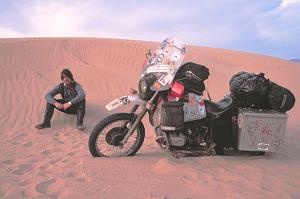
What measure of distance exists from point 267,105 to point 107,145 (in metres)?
2.32

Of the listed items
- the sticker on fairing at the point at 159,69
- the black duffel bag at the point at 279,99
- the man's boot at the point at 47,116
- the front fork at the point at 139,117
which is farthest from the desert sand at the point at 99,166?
the sticker on fairing at the point at 159,69

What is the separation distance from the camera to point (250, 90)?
5.05 metres

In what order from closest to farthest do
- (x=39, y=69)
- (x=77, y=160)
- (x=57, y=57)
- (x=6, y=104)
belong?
1. (x=77, y=160)
2. (x=6, y=104)
3. (x=39, y=69)
4. (x=57, y=57)

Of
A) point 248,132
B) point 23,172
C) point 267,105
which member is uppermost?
point 267,105

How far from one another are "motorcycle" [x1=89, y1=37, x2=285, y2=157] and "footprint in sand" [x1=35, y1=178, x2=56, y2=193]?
0.88 meters

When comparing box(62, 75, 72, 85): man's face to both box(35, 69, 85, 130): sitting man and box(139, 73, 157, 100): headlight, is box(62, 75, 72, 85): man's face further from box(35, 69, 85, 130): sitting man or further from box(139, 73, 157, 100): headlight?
box(139, 73, 157, 100): headlight

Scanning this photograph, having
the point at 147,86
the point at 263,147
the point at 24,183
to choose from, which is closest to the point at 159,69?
the point at 147,86

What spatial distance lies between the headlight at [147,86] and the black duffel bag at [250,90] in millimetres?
1278

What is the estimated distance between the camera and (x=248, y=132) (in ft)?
16.4

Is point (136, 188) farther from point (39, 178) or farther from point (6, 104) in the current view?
point (6, 104)

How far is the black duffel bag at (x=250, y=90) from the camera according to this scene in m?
5.06

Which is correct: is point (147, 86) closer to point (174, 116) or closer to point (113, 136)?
point (174, 116)

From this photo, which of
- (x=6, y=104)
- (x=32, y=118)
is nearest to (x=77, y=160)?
(x=32, y=118)

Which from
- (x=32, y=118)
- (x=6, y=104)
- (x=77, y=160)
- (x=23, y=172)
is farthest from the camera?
(x=6, y=104)
